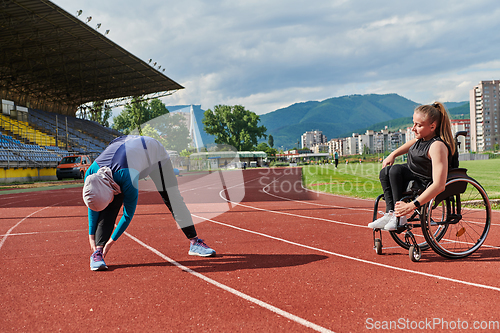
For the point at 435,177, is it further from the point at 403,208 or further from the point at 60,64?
the point at 60,64

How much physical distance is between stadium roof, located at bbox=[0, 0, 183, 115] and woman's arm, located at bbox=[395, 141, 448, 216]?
83.7 feet

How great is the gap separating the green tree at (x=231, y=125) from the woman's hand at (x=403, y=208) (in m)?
91.5

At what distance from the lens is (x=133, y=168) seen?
381 centimetres

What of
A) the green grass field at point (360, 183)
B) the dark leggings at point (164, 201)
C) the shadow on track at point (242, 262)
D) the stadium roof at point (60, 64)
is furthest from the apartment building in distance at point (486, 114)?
the dark leggings at point (164, 201)

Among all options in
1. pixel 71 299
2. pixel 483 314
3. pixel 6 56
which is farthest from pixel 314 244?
pixel 6 56

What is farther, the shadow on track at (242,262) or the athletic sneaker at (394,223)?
the shadow on track at (242,262)

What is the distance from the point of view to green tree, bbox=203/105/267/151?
9525cm

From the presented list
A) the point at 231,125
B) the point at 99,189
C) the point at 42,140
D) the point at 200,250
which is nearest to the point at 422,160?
the point at 200,250

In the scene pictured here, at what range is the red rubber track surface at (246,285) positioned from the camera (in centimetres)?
252

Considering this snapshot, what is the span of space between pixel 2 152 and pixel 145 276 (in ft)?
85.8

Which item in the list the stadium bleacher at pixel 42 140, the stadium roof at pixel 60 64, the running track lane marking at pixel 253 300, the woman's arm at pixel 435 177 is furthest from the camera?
the stadium bleacher at pixel 42 140

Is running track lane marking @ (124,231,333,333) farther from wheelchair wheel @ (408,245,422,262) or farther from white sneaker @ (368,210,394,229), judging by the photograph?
wheelchair wheel @ (408,245,422,262)

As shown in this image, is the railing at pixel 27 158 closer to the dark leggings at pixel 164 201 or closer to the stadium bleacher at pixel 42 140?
the stadium bleacher at pixel 42 140

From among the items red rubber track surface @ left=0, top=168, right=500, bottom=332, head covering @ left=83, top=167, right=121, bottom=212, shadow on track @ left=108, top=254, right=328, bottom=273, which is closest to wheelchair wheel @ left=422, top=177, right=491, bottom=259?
red rubber track surface @ left=0, top=168, right=500, bottom=332
